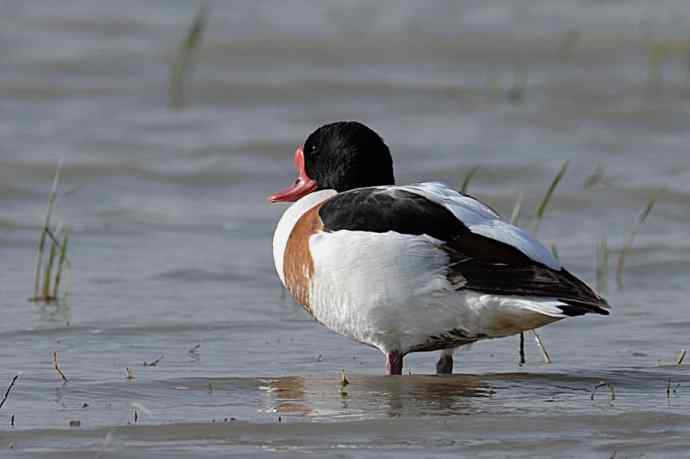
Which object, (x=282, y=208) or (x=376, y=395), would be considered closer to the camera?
(x=376, y=395)

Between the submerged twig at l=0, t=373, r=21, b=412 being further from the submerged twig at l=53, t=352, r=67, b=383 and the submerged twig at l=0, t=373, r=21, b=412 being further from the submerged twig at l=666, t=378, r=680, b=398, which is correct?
the submerged twig at l=666, t=378, r=680, b=398

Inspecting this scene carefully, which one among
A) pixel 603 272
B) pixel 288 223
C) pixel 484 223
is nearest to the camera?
pixel 484 223

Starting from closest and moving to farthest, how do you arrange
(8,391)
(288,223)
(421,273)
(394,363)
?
(8,391), (421,273), (394,363), (288,223)

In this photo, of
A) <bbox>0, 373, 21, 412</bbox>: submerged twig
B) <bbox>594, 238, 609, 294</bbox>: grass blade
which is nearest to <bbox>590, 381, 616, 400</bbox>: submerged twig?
<bbox>594, 238, 609, 294</bbox>: grass blade

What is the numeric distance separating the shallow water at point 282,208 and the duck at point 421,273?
27cm

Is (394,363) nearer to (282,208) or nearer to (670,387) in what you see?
(670,387)

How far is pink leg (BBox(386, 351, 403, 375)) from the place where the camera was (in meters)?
6.80

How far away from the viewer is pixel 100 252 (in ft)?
32.3

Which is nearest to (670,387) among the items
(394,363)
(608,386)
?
(608,386)

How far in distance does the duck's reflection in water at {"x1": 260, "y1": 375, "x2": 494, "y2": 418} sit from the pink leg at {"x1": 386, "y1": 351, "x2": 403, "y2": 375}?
0.03 meters

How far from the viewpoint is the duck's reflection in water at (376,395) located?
6203mm

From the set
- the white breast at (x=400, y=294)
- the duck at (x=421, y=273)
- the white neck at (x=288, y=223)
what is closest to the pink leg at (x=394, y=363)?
the duck at (x=421, y=273)

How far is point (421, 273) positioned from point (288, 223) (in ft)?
2.89

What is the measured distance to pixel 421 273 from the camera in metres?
6.40
